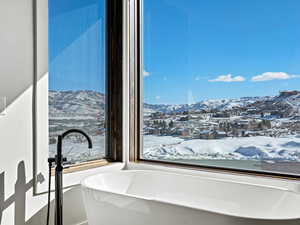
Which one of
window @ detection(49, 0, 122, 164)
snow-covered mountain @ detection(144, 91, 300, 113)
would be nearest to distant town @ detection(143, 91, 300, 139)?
snow-covered mountain @ detection(144, 91, 300, 113)

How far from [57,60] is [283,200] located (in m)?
1.94

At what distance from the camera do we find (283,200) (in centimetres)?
199

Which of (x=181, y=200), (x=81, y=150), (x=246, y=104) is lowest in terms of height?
(x=181, y=200)

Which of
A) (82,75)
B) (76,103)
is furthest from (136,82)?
(76,103)

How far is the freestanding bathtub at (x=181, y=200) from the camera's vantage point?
160 cm

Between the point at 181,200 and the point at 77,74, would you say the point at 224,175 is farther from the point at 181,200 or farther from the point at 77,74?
the point at 77,74

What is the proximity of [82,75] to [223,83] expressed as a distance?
121cm

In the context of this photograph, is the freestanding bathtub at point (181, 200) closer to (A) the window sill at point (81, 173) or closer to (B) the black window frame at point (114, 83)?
(A) the window sill at point (81, 173)

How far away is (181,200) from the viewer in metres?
2.42

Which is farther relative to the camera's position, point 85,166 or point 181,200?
point 85,166

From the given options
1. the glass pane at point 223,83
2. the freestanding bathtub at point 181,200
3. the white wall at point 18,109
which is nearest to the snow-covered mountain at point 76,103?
the white wall at point 18,109

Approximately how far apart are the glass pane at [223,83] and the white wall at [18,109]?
1.16 meters

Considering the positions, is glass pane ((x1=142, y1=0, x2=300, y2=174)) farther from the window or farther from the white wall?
the white wall

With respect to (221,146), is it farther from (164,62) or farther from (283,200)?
(164,62)
